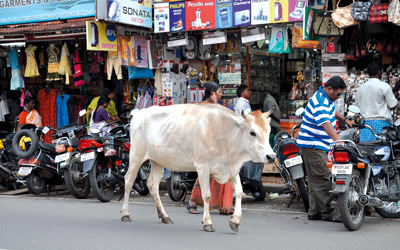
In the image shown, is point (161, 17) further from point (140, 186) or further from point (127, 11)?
point (140, 186)

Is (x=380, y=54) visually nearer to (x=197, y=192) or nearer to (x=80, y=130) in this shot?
(x=197, y=192)

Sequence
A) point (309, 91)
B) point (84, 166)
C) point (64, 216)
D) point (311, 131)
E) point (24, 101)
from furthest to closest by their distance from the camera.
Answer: point (24, 101), point (309, 91), point (84, 166), point (64, 216), point (311, 131)

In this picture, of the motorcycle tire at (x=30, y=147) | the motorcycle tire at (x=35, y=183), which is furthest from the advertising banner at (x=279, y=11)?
the motorcycle tire at (x=35, y=183)

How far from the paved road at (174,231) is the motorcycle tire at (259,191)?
585 mm

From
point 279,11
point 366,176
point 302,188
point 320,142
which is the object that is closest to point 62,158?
point 302,188

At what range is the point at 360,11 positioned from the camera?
414 inches

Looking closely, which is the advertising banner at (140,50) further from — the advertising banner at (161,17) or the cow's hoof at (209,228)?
the cow's hoof at (209,228)

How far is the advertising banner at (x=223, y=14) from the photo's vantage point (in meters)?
12.0

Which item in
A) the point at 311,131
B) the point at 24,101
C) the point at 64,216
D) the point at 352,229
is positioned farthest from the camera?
the point at 24,101

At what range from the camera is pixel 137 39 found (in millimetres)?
13117

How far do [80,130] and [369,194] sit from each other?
618 centimetres

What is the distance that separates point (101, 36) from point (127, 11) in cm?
75

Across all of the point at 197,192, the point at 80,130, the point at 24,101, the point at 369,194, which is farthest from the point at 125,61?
the point at 369,194

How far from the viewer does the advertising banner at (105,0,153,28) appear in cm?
1189
